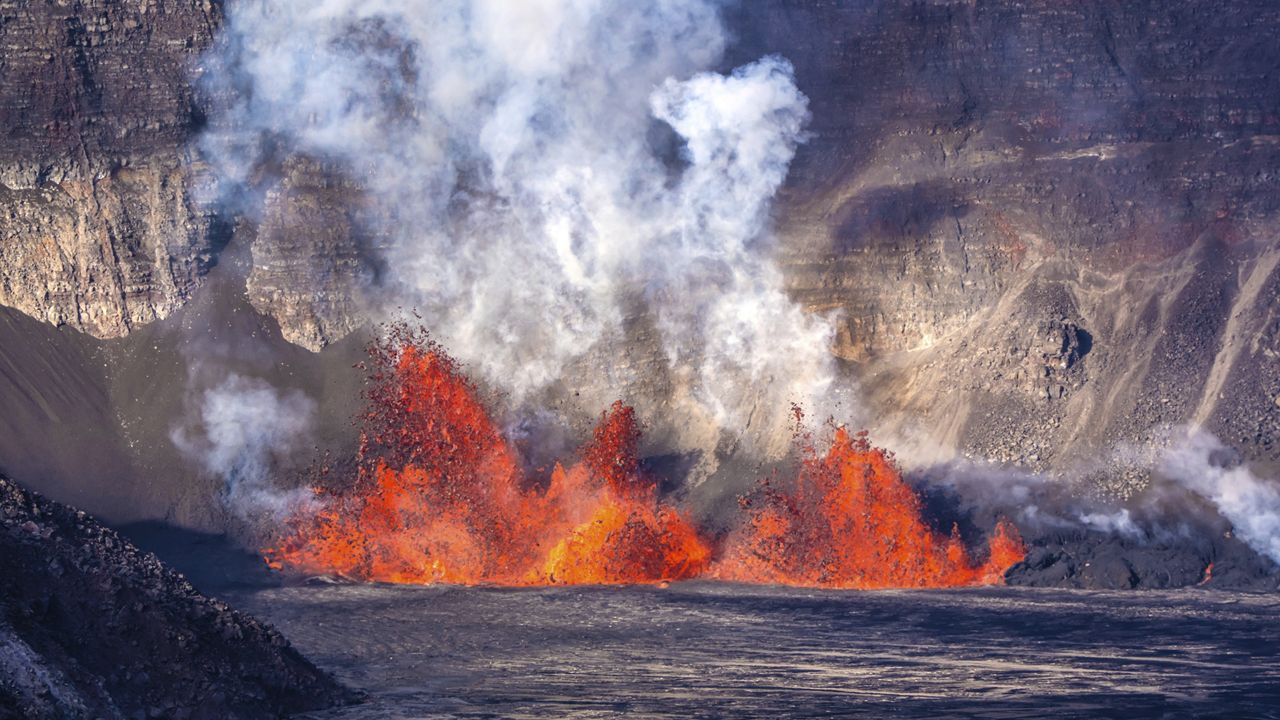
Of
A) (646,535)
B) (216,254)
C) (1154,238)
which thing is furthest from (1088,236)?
(216,254)

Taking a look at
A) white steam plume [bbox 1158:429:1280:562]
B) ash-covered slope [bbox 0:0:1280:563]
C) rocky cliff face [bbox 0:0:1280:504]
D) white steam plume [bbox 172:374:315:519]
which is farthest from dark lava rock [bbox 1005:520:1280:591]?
white steam plume [bbox 172:374:315:519]

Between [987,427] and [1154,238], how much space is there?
9.21 m

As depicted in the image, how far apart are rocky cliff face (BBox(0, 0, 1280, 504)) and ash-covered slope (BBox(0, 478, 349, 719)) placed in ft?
A: 90.5

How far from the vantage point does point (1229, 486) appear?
46.5 meters

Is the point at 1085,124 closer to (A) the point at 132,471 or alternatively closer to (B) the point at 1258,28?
(B) the point at 1258,28

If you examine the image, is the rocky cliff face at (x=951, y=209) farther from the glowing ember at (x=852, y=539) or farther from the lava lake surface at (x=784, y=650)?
the lava lake surface at (x=784, y=650)

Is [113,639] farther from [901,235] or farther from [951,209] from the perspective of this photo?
[951,209]

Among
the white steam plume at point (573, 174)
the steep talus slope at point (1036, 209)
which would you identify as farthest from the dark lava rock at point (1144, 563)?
the white steam plume at point (573, 174)

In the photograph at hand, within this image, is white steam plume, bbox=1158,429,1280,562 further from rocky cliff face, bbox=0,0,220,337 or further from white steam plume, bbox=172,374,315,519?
rocky cliff face, bbox=0,0,220,337

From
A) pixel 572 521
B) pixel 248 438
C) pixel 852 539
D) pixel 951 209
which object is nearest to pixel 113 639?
pixel 572 521

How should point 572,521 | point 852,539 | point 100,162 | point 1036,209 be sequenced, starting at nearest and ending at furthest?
point 852,539 < point 572,521 < point 1036,209 < point 100,162

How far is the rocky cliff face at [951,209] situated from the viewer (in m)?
51.8

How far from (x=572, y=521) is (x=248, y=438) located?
12.7 meters

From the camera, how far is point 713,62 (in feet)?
190
